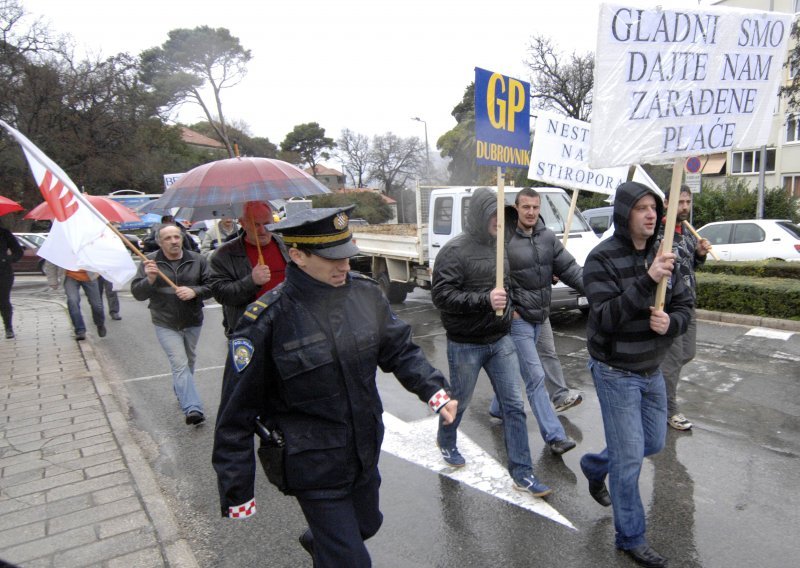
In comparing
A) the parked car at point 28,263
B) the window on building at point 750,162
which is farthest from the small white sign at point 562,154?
the window on building at point 750,162

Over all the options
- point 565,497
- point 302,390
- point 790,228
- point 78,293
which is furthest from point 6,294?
point 790,228

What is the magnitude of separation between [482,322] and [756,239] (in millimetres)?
11339

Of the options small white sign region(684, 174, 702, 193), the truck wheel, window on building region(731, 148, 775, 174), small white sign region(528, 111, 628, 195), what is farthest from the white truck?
window on building region(731, 148, 775, 174)

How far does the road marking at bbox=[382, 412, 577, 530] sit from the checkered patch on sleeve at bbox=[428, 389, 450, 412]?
4.83 ft

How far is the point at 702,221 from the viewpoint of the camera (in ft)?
77.3

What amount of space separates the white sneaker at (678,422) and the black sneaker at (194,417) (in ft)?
13.4

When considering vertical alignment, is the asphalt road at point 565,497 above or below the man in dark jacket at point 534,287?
below

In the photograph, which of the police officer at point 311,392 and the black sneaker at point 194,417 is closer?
the police officer at point 311,392

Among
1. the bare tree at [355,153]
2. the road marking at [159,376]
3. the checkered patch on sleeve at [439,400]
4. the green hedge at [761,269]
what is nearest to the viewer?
the checkered patch on sleeve at [439,400]

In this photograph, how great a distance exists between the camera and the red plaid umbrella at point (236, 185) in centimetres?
396

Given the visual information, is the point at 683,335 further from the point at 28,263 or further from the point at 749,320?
the point at 28,263

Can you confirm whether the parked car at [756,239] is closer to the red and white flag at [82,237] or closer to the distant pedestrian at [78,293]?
the red and white flag at [82,237]

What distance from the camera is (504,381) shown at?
3.74 meters

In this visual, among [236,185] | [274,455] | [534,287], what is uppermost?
[236,185]
